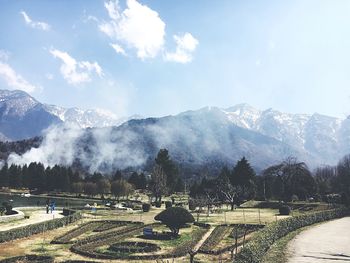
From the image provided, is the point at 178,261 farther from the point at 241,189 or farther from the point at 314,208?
the point at 241,189

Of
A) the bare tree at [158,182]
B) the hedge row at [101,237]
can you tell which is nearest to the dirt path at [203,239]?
the hedge row at [101,237]

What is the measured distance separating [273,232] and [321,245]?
13.2ft

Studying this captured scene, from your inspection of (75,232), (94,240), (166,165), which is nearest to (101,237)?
(94,240)

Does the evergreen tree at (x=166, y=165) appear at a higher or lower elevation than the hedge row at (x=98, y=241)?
higher

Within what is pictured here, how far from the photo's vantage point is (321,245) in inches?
1305

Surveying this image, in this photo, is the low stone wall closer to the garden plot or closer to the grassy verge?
the garden plot

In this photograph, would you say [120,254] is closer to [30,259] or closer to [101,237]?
[30,259]

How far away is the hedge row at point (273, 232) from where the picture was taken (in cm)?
2226

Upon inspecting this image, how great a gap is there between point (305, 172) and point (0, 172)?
351 feet

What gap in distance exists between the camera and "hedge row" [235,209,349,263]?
73.0 ft

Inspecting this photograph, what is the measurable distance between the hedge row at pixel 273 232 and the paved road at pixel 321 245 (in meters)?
1.27

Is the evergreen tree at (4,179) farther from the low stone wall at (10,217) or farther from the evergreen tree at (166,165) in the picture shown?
the low stone wall at (10,217)

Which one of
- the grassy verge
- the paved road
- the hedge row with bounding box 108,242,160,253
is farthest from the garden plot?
the paved road

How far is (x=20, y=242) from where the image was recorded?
36.1m
